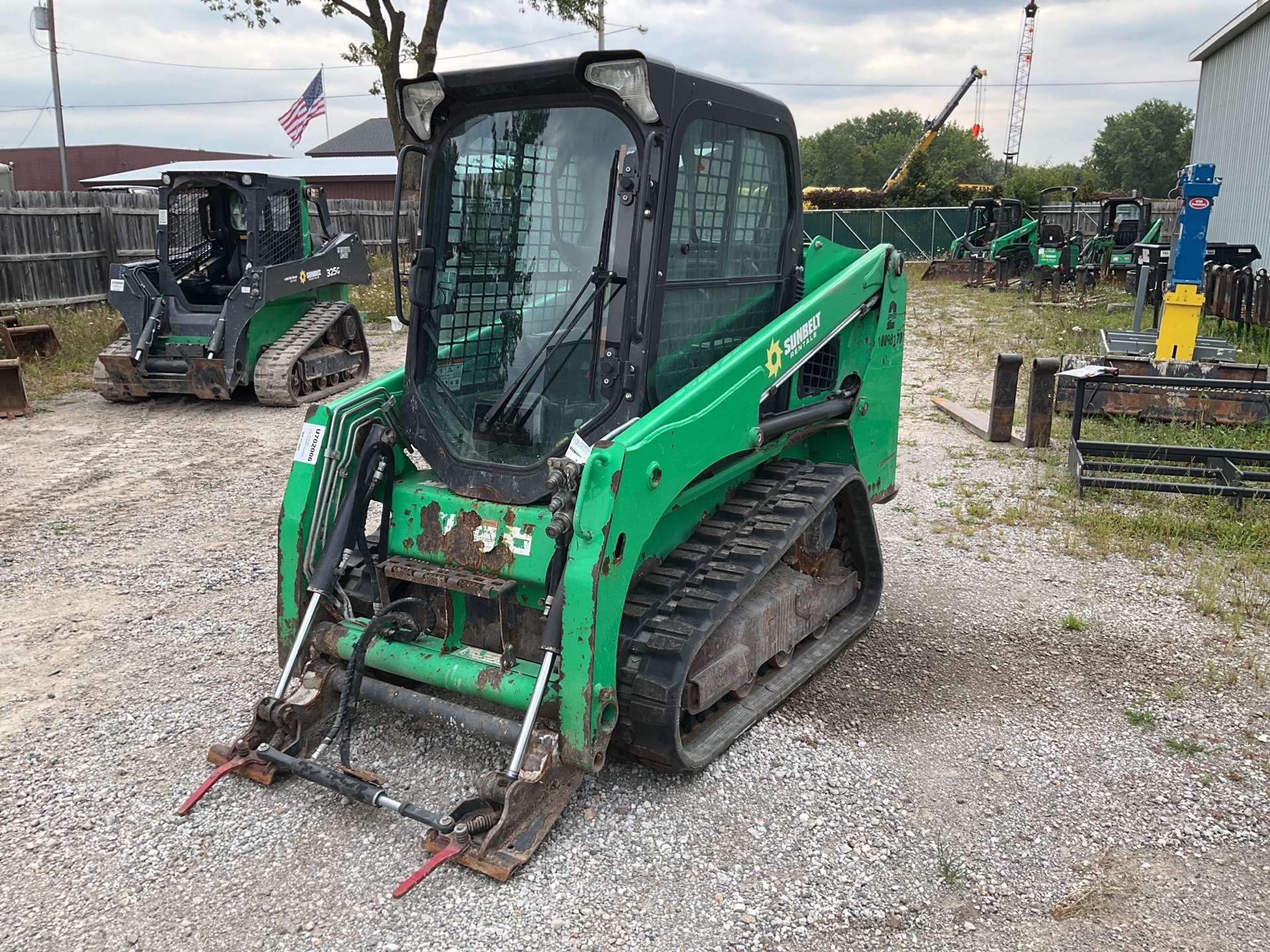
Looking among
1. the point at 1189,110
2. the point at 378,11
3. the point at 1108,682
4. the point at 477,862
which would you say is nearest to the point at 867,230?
the point at 378,11

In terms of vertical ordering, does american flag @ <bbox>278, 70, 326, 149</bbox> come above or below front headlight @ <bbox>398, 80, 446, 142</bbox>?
above

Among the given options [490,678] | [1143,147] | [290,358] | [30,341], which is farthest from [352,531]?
[1143,147]

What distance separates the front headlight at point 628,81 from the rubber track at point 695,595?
1641mm

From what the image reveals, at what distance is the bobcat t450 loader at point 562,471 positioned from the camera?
10.9 ft

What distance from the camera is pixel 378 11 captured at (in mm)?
20422

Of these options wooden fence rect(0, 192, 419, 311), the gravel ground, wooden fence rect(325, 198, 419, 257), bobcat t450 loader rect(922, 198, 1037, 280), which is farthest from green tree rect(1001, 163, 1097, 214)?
the gravel ground

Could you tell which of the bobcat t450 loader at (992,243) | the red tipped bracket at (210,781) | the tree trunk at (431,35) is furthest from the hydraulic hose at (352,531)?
the bobcat t450 loader at (992,243)

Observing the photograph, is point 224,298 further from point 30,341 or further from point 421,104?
point 421,104

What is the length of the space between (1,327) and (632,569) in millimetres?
12075

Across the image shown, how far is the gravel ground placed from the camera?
3.00 meters

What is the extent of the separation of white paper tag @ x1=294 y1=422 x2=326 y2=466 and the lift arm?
123 feet

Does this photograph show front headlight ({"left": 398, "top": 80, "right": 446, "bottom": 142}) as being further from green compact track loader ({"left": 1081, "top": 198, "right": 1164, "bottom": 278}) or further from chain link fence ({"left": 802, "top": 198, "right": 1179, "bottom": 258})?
chain link fence ({"left": 802, "top": 198, "right": 1179, "bottom": 258})

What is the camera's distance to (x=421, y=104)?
3.86m

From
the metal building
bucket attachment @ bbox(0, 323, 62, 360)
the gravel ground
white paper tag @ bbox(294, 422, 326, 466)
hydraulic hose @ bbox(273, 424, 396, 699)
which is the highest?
the metal building
